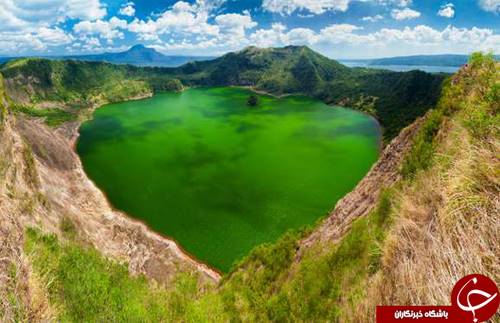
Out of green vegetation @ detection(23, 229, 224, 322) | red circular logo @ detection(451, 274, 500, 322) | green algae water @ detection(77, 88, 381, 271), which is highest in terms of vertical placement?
red circular logo @ detection(451, 274, 500, 322)

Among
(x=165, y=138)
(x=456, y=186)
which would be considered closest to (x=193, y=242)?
(x=456, y=186)

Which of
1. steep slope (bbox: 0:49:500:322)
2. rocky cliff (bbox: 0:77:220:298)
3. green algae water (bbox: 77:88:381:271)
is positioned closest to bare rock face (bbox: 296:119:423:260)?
steep slope (bbox: 0:49:500:322)

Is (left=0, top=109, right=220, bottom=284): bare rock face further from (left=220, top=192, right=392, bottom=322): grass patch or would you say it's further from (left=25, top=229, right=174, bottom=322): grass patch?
(left=220, top=192, right=392, bottom=322): grass patch

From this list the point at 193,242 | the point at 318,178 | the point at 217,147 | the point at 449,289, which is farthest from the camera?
the point at 217,147

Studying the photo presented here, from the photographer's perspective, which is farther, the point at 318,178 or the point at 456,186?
the point at 318,178

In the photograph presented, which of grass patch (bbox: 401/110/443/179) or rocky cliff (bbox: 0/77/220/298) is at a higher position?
grass patch (bbox: 401/110/443/179)

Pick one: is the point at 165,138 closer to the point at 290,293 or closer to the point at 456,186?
the point at 290,293

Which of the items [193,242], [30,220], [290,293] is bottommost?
[193,242]

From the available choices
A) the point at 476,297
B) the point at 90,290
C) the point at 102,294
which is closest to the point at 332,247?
the point at 102,294
